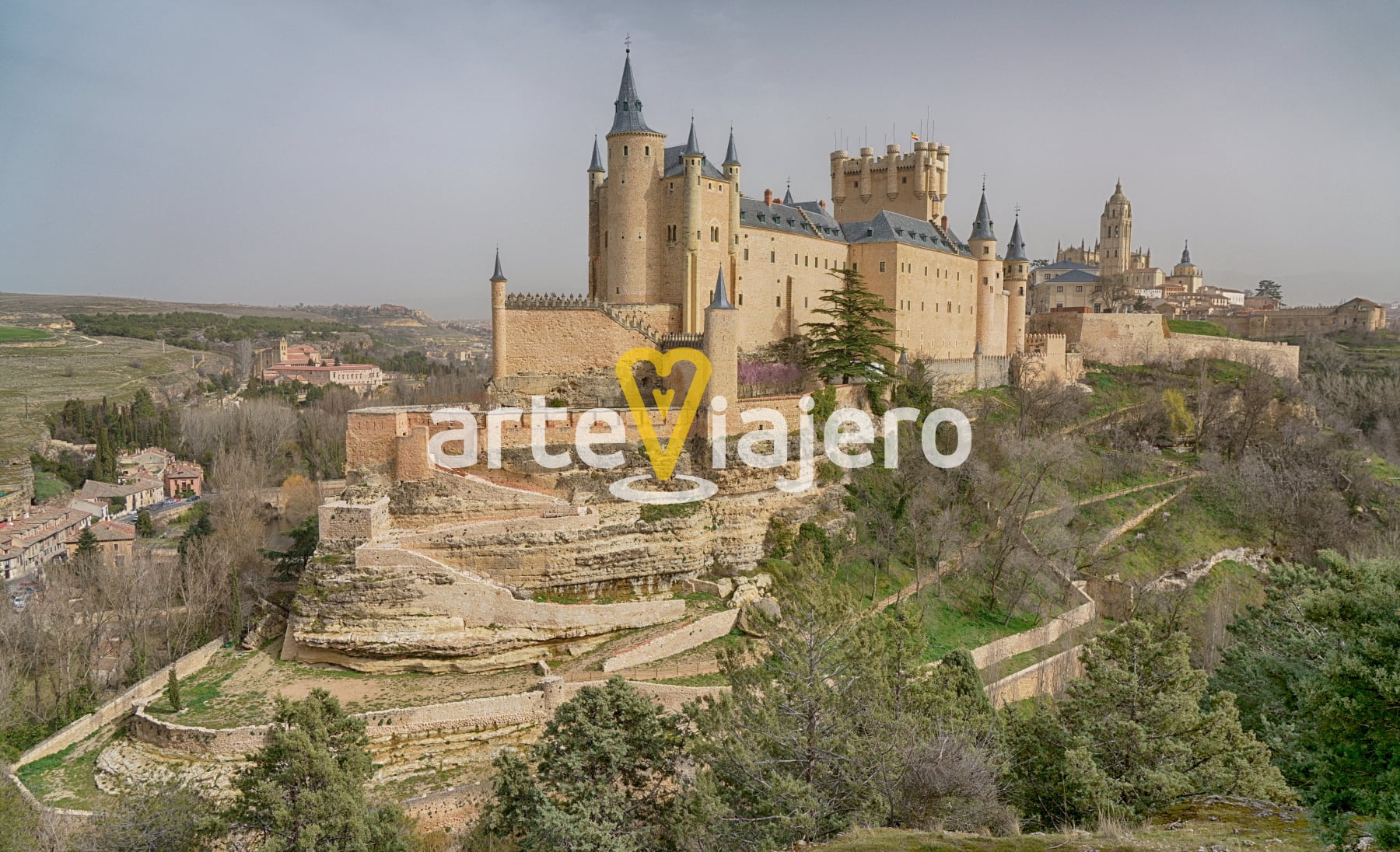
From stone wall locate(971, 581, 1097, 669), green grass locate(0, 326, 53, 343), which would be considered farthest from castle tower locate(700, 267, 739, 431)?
green grass locate(0, 326, 53, 343)

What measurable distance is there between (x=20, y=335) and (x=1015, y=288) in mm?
107964

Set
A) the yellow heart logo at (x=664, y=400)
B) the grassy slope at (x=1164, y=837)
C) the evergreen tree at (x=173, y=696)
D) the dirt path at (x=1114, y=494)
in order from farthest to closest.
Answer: the dirt path at (x=1114, y=494), the yellow heart logo at (x=664, y=400), the evergreen tree at (x=173, y=696), the grassy slope at (x=1164, y=837)

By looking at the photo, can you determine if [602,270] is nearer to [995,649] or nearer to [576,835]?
[995,649]

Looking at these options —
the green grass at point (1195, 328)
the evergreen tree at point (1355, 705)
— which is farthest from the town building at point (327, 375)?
the evergreen tree at point (1355, 705)

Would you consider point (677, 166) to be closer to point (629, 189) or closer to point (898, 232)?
point (629, 189)

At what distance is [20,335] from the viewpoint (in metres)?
93.3

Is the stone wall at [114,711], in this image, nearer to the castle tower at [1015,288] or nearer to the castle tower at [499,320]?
the castle tower at [499,320]

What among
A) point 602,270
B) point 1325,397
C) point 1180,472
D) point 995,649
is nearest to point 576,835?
point 995,649

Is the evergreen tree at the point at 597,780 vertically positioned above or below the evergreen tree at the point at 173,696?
above

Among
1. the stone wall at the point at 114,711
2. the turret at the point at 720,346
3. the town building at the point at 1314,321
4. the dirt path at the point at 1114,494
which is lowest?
the stone wall at the point at 114,711

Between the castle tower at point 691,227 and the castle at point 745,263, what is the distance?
6 cm

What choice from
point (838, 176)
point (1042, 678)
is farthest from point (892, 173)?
point (1042, 678)

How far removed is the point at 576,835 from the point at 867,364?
85.9 ft

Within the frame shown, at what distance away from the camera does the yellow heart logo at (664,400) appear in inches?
1099
